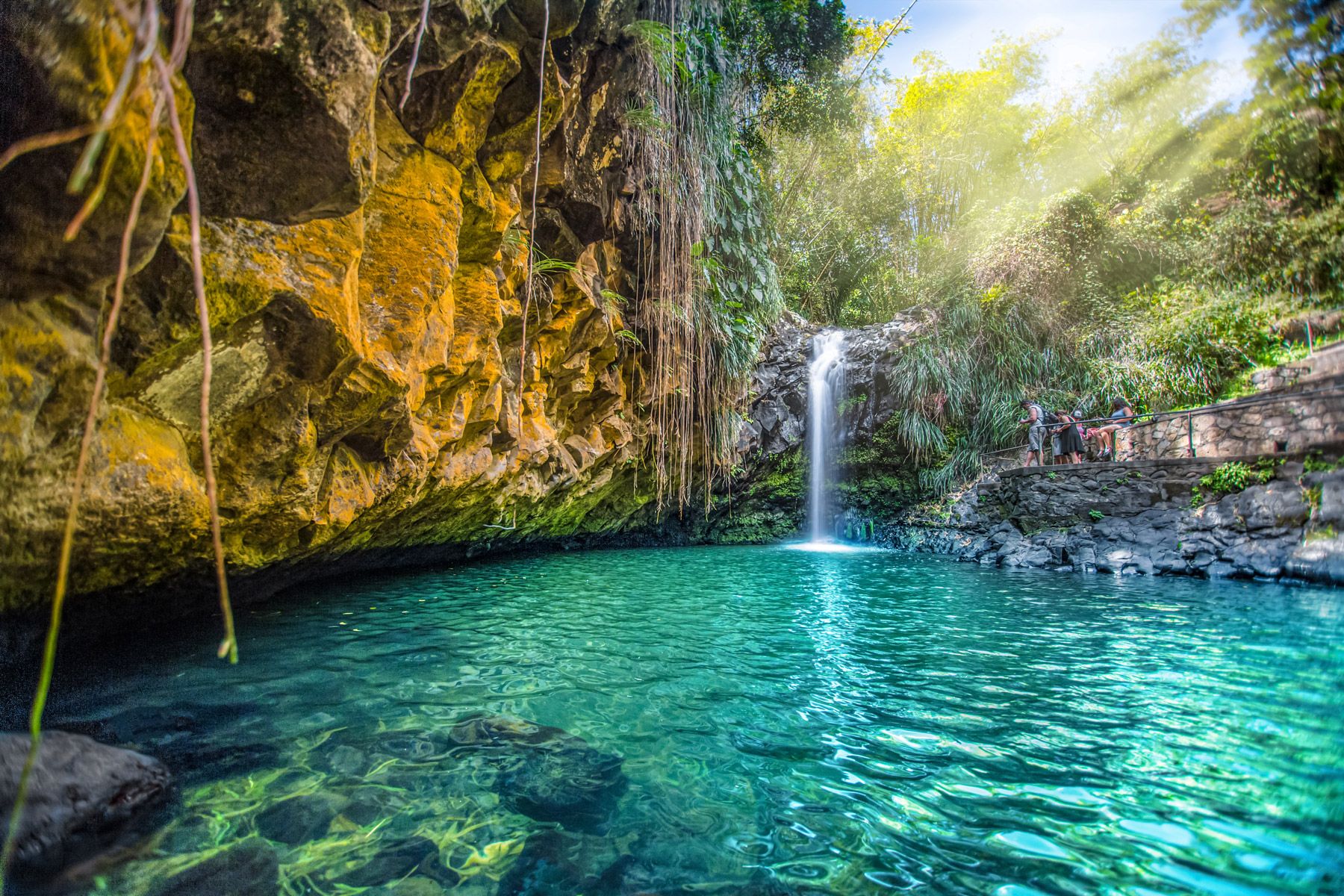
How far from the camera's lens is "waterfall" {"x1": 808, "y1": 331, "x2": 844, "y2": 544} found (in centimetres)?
1323

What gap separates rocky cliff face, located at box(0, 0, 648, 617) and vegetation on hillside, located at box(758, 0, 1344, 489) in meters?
4.60

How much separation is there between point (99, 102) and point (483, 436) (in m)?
4.34

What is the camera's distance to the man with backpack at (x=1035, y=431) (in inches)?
410

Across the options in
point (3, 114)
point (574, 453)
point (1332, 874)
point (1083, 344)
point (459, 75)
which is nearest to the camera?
point (1332, 874)

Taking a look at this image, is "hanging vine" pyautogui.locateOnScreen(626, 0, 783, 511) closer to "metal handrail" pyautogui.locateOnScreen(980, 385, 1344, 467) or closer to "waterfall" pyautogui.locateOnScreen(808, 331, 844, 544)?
"waterfall" pyautogui.locateOnScreen(808, 331, 844, 544)

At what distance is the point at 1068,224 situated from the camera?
40.3 feet

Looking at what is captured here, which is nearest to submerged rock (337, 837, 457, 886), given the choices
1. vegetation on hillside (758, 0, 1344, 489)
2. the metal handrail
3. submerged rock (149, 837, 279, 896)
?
submerged rock (149, 837, 279, 896)

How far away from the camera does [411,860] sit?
1676 millimetres

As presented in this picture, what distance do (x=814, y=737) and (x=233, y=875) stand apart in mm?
2077

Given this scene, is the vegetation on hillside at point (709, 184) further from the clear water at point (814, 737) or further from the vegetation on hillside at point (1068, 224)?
the clear water at point (814, 737)

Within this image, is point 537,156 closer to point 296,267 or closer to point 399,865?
point 296,267

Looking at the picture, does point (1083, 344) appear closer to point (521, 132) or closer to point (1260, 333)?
point (1260, 333)

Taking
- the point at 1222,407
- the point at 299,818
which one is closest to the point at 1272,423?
the point at 1222,407

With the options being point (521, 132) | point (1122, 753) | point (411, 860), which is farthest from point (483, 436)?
point (1122, 753)
